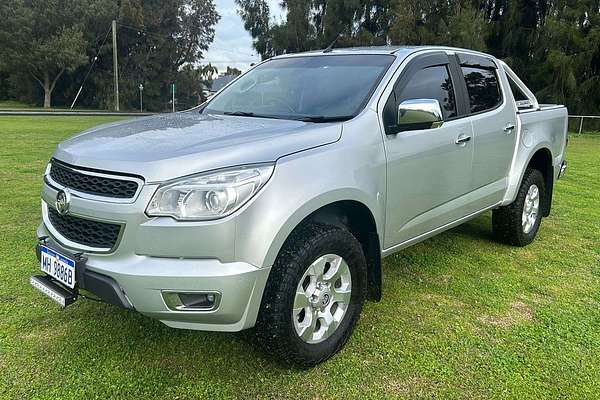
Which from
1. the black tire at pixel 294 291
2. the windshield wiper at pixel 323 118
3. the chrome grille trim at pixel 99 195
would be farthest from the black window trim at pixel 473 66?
the chrome grille trim at pixel 99 195

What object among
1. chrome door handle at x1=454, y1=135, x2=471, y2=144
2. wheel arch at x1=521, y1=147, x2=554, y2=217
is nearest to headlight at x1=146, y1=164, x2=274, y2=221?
chrome door handle at x1=454, y1=135, x2=471, y2=144

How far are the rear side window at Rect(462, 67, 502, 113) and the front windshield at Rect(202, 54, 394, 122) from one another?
93cm

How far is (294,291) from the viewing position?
8.63ft

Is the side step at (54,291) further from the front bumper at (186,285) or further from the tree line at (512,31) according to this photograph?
the tree line at (512,31)

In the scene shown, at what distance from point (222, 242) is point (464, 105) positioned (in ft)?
8.29

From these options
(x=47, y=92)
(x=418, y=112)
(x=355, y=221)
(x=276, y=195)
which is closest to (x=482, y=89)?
(x=418, y=112)

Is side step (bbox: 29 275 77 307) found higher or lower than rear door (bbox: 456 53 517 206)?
lower

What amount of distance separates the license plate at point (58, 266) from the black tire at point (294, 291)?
3.13 feet

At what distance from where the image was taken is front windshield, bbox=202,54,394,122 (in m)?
3.37

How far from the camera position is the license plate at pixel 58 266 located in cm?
261

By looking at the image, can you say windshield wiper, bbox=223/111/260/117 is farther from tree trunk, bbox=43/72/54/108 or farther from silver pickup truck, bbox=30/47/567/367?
tree trunk, bbox=43/72/54/108

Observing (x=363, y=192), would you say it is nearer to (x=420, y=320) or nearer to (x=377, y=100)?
(x=377, y=100)

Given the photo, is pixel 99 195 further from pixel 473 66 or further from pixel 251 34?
pixel 251 34

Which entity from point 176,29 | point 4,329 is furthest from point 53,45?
point 4,329
